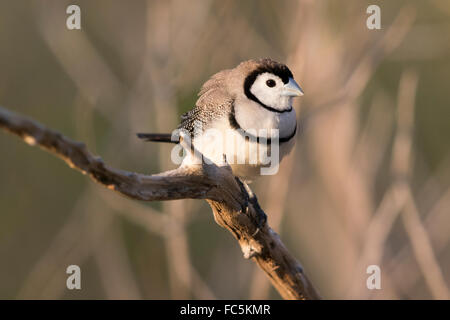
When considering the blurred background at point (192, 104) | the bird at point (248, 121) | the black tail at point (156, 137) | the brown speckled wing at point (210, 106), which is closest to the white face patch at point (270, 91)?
the bird at point (248, 121)

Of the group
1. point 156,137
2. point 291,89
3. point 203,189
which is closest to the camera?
point 203,189

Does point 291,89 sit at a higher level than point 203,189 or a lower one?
higher

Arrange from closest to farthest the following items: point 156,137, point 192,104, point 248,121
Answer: point 248,121 < point 156,137 < point 192,104

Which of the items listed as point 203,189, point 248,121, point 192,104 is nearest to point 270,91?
point 248,121

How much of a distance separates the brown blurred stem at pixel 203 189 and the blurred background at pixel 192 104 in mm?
871

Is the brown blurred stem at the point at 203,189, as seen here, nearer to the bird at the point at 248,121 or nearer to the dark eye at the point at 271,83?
the bird at the point at 248,121

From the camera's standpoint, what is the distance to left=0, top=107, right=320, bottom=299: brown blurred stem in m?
1.65

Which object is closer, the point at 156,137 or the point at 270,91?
the point at 270,91

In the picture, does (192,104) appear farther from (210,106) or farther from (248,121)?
(248,121)

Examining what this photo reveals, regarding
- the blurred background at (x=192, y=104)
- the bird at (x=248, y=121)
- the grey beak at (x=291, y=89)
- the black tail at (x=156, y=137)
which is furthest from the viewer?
the blurred background at (x=192, y=104)

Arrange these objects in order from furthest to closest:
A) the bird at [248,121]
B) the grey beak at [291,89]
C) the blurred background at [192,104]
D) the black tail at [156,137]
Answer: the blurred background at [192,104], the black tail at [156,137], the grey beak at [291,89], the bird at [248,121]

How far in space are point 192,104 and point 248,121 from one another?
248 centimetres

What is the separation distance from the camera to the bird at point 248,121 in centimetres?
282

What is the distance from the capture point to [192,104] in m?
5.29
